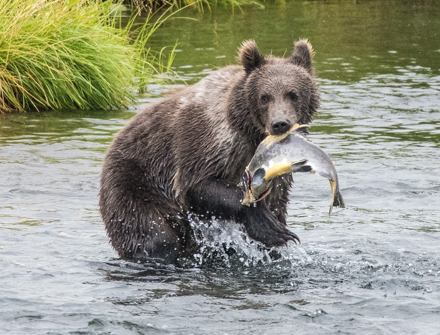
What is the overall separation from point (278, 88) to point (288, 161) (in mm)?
618

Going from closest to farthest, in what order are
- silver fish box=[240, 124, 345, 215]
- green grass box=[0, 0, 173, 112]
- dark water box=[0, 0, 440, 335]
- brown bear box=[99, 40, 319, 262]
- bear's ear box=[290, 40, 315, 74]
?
dark water box=[0, 0, 440, 335] → silver fish box=[240, 124, 345, 215] → brown bear box=[99, 40, 319, 262] → bear's ear box=[290, 40, 315, 74] → green grass box=[0, 0, 173, 112]

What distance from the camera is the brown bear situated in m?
5.37

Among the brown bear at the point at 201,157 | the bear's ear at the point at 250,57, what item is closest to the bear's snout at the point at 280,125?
the brown bear at the point at 201,157

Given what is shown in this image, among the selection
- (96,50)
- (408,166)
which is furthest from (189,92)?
(96,50)

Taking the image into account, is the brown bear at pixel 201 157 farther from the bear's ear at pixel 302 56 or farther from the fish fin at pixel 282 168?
the fish fin at pixel 282 168

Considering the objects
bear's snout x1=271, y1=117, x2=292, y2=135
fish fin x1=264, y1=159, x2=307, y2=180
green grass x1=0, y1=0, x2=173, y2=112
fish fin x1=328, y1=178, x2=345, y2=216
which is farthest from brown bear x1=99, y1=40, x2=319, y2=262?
green grass x1=0, y1=0, x2=173, y2=112

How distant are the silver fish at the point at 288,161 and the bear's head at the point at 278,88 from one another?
0.38ft

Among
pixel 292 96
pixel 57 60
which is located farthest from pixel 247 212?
pixel 57 60

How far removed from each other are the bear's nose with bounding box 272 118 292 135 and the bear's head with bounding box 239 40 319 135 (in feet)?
0.20

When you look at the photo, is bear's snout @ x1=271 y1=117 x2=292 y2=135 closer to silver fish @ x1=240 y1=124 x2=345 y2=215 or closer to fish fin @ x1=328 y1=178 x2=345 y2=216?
silver fish @ x1=240 y1=124 x2=345 y2=215

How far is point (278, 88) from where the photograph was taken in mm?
5242

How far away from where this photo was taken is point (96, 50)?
432 inches

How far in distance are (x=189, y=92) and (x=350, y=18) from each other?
1484cm

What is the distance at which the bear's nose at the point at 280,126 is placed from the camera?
4914 mm
